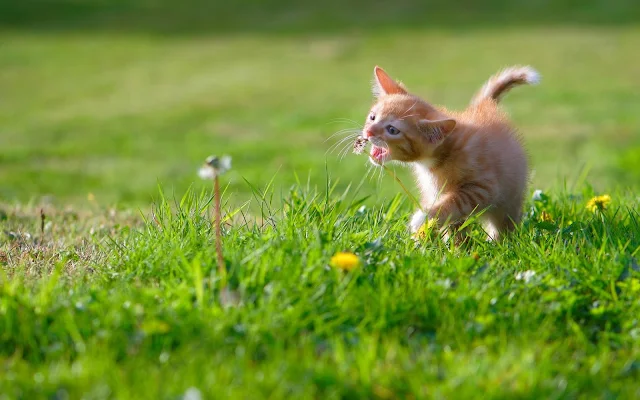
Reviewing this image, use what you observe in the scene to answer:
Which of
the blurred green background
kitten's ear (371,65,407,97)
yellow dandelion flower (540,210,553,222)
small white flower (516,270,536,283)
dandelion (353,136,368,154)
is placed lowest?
small white flower (516,270,536,283)

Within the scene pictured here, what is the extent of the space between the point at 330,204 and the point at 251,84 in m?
14.0

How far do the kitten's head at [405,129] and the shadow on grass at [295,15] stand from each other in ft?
68.3

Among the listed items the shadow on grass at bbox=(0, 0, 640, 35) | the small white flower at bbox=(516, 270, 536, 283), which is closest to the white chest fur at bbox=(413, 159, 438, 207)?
the small white flower at bbox=(516, 270, 536, 283)

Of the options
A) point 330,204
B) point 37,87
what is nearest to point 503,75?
point 330,204

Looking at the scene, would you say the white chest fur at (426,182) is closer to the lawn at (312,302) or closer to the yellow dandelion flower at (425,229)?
the lawn at (312,302)

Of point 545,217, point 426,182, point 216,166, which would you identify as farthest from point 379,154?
point 216,166

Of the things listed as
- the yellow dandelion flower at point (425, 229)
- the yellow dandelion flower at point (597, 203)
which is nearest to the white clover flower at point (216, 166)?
the yellow dandelion flower at point (425, 229)

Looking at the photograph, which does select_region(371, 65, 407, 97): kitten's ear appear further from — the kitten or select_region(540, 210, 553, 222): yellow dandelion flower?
select_region(540, 210, 553, 222): yellow dandelion flower

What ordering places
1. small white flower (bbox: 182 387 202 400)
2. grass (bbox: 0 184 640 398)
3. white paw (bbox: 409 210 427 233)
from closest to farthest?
small white flower (bbox: 182 387 202 400) < grass (bbox: 0 184 640 398) < white paw (bbox: 409 210 427 233)

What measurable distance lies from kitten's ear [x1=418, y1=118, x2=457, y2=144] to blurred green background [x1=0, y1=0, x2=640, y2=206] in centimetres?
82

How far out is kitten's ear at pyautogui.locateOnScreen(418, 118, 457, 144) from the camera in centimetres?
377

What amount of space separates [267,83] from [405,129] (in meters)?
13.8

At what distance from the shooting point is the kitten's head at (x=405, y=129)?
3.85 meters

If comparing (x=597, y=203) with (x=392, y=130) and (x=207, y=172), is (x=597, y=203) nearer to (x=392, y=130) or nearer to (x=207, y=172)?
(x=392, y=130)
